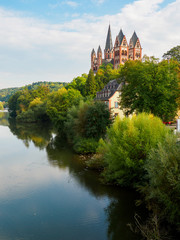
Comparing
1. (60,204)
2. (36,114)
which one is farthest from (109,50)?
(60,204)

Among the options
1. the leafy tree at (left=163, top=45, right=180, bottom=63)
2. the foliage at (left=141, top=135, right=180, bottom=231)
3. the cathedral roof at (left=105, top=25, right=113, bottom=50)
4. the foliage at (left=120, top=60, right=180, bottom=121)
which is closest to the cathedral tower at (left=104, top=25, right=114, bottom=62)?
the cathedral roof at (left=105, top=25, right=113, bottom=50)

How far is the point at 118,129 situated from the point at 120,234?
8118mm

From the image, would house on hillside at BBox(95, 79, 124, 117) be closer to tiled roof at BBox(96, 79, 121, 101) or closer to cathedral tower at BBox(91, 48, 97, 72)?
tiled roof at BBox(96, 79, 121, 101)

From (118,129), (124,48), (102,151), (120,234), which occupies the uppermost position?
(124,48)

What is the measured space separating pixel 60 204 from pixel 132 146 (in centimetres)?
671

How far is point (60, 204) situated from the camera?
16562mm

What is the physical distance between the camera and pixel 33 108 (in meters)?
74.4

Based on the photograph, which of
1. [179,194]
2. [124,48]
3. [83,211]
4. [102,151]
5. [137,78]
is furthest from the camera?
[124,48]

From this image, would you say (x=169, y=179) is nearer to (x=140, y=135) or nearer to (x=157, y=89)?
(x=140, y=135)

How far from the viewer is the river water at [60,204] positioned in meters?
13.2

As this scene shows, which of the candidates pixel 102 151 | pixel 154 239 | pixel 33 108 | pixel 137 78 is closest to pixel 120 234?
pixel 154 239

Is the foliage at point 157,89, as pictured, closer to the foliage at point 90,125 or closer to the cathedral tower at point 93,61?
the foliage at point 90,125

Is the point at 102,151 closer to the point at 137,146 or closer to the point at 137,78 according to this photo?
the point at 137,146

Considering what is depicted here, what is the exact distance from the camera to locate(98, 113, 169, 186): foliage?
57.1 ft
